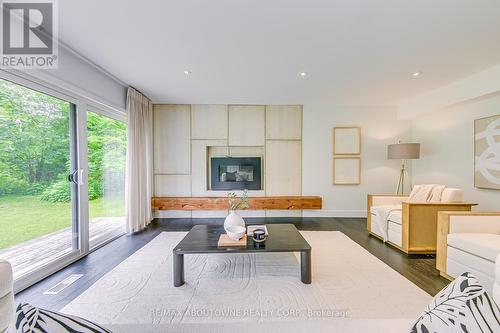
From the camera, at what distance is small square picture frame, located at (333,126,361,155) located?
4.89 meters

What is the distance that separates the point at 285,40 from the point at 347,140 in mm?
3219

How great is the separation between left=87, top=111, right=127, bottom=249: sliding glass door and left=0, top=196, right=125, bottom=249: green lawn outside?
1.61 ft

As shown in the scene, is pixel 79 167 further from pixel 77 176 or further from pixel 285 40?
pixel 285 40

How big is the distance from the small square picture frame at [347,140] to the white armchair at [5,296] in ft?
16.4

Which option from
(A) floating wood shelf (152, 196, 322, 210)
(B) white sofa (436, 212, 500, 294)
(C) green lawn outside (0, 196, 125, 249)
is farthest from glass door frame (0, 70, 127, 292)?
(B) white sofa (436, 212, 500, 294)

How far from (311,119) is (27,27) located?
454cm

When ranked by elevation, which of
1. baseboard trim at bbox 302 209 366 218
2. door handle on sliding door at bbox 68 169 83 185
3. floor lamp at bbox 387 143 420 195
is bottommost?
Answer: baseboard trim at bbox 302 209 366 218

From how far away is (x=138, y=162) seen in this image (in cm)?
400

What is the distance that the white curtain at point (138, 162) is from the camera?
3770mm

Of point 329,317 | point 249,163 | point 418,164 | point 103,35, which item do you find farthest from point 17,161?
point 418,164

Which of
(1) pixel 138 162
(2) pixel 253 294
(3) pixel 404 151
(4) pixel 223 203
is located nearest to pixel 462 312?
(2) pixel 253 294

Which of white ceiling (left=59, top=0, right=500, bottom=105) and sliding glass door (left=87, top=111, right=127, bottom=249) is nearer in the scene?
white ceiling (left=59, top=0, right=500, bottom=105)

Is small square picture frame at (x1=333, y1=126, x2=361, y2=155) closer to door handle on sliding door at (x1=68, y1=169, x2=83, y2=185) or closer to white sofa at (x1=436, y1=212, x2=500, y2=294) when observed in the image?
white sofa at (x1=436, y1=212, x2=500, y2=294)

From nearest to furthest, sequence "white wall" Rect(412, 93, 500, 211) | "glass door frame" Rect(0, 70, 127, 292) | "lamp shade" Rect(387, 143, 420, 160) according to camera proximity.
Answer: "glass door frame" Rect(0, 70, 127, 292), "white wall" Rect(412, 93, 500, 211), "lamp shade" Rect(387, 143, 420, 160)
